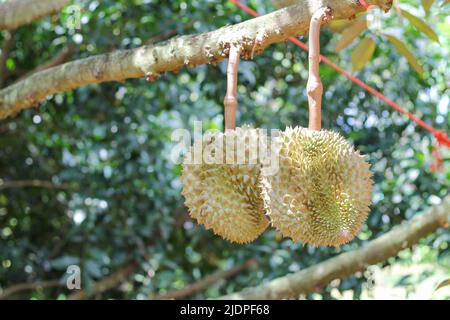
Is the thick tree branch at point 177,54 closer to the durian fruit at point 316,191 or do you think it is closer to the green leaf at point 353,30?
the durian fruit at point 316,191

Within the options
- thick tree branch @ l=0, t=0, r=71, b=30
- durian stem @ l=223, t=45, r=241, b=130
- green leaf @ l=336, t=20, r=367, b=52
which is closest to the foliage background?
thick tree branch @ l=0, t=0, r=71, b=30

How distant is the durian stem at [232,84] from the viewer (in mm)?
914

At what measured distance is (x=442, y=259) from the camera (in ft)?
5.77

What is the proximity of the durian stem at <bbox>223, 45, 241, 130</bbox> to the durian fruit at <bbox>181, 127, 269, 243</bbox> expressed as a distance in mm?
19

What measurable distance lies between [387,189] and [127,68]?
1.07m

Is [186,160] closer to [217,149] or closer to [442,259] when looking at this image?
[217,149]

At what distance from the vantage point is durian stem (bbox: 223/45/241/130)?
0.91 m

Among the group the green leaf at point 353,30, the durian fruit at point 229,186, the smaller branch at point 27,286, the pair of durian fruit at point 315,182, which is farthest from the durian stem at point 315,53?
the smaller branch at point 27,286

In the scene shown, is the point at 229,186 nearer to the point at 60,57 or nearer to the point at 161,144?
the point at 161,144

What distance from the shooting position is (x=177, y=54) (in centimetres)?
101

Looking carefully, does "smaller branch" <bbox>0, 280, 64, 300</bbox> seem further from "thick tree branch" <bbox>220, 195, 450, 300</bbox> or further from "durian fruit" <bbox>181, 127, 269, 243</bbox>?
"durian fruit" <bbox>181, 127, 269, 243</bbox>

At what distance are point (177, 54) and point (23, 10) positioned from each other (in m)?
0.63

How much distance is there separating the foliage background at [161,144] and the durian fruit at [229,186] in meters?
0.93
